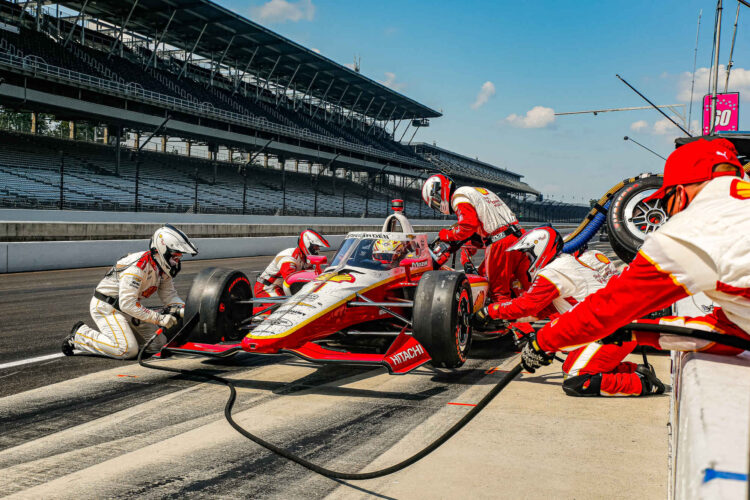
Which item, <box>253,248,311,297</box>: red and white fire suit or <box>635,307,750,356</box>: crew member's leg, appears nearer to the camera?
<box>635,307,750,356</box>: crew member's leg

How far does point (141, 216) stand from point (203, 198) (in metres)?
9.39

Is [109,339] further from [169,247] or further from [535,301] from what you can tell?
[535,301]

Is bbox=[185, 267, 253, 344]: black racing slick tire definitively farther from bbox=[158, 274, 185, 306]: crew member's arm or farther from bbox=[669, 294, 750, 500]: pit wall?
bbox=[669, 294, 750, 500]: pit wall

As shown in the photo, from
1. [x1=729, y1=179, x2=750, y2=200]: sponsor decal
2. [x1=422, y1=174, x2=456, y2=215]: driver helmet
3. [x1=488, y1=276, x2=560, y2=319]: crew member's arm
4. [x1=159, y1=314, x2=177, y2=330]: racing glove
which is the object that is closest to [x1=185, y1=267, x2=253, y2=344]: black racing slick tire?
[x1=159, y1=314, x2=177, y2=330]: racing glove

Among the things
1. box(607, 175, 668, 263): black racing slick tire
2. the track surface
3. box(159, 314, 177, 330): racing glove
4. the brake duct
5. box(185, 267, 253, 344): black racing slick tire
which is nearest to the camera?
the brake duct

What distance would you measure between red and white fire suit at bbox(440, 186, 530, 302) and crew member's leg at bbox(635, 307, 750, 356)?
4.46 meters

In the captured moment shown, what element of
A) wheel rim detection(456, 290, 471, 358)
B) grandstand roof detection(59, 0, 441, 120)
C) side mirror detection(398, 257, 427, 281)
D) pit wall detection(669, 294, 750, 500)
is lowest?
wheel rim detection(456, 290, 471, 358)

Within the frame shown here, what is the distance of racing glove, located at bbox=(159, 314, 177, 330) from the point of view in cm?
587

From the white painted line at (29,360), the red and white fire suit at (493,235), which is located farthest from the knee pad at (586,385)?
the white painted line at (29,360)

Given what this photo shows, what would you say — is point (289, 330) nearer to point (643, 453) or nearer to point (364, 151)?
point (643, 453)

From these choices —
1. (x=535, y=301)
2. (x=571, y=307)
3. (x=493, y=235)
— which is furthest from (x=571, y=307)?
(x=493, y=235)

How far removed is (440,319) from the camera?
4949 millimetres

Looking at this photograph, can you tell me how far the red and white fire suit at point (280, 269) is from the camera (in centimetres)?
878

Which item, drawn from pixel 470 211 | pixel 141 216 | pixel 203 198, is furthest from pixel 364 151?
pixel 470 211
